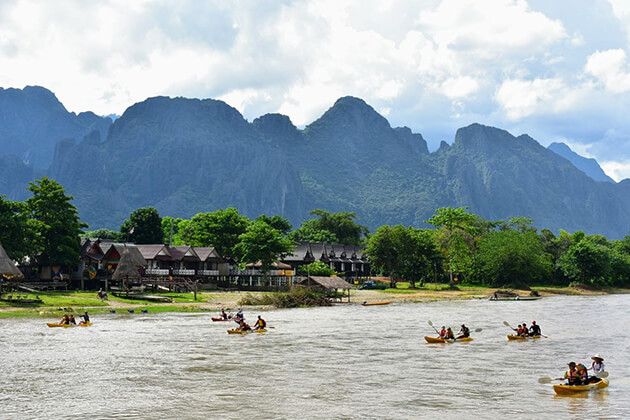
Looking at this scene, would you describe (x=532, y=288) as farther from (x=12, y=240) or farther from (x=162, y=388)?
(x=162, y=388)

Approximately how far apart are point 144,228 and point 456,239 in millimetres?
69156

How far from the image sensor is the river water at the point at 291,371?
22094 millimetres

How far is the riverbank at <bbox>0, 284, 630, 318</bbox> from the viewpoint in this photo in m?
55.4

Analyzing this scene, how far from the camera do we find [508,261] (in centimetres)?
11431

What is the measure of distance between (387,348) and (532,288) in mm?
89370

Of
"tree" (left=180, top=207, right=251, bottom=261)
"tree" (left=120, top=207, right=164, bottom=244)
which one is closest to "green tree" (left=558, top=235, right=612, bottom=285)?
"tree" (left=180, top=207, right=251, bottom=261)

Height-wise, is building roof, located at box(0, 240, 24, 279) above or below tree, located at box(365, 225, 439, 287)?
below

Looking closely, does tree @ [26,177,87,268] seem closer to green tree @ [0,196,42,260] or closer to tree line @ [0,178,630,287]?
tree line @ [0,178,630,287]

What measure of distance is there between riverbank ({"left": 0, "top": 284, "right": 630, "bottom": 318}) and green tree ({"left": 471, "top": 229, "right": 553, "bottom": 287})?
656 cm

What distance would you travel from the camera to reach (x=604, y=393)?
25.3 meters

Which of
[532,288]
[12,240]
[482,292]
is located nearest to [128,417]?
[12,240]

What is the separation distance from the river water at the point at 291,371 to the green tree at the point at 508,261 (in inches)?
2468

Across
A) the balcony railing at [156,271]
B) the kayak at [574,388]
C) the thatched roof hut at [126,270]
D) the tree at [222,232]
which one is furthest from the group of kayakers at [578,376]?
the tree at [222,232]

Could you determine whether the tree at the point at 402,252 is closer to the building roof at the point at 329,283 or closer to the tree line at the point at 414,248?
the tree line at the point at 414,248
